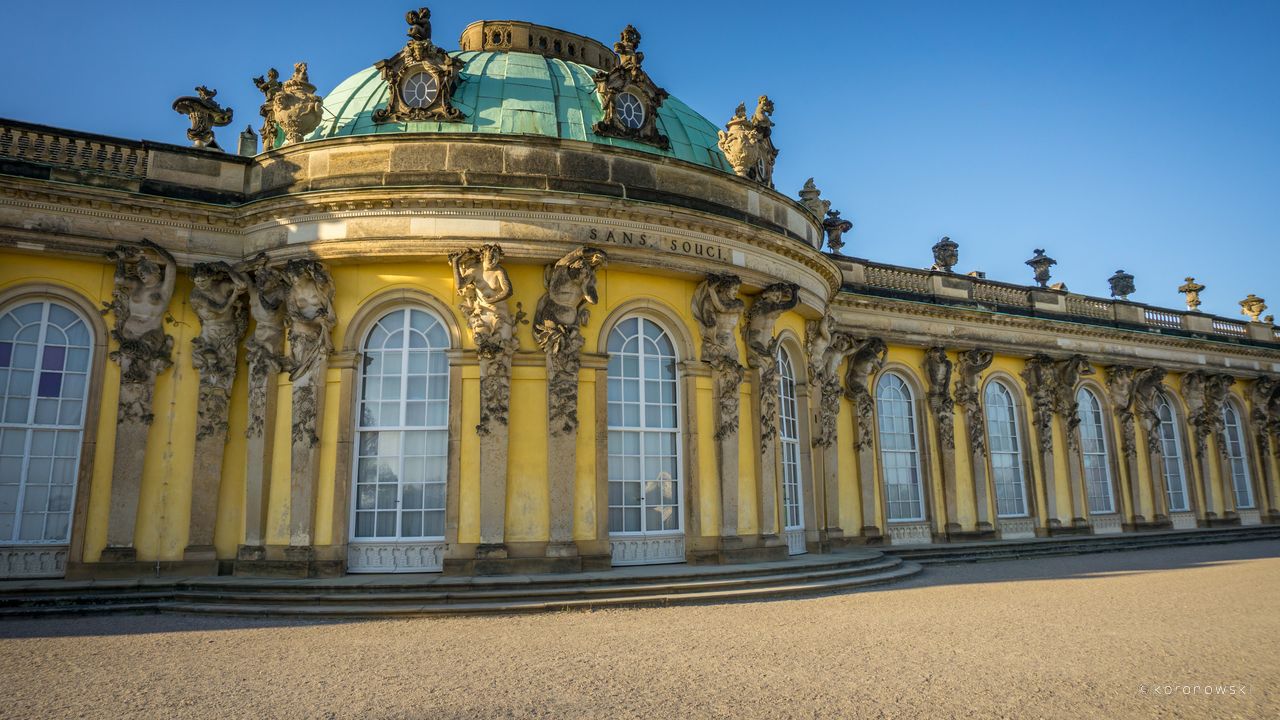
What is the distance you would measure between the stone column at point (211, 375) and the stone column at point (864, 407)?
14.7 meters

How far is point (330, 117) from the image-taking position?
59.8ft

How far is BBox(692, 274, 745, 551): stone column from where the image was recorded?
16.0m

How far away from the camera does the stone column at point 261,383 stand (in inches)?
575

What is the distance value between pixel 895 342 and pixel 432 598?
50.5ft

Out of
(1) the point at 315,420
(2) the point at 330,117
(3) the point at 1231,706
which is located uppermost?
(2) the point at 330,117

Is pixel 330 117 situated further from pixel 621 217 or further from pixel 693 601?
pixel 693 601

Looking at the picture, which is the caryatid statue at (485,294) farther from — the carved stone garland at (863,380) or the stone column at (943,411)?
the stone column at (943,411)

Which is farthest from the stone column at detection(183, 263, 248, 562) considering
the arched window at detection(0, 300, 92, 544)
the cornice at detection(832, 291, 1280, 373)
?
the cornice at detection(832, 291, 1280, 373)

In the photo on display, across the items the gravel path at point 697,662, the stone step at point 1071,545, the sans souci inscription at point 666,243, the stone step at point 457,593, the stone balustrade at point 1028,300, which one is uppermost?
the stone balustrade at point 1028,300

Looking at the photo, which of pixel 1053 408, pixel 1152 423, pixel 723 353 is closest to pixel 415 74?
pixel 723 353

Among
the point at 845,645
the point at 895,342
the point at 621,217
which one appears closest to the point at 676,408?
the point at 621,217

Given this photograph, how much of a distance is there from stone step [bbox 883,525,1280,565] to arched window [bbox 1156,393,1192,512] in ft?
3.76

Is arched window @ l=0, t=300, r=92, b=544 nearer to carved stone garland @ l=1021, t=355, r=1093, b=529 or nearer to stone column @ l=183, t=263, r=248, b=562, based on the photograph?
stone column @ l=183, t=263, r=248, b=562

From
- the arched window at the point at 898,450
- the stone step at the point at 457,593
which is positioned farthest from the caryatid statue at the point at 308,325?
the arched window at the point at 898,450
